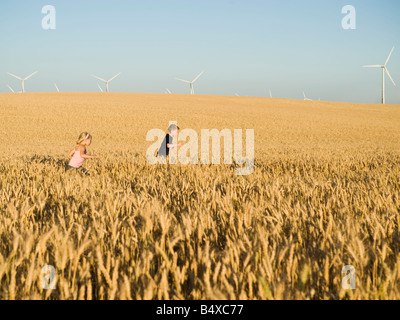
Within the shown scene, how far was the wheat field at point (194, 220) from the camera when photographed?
63.7 inches

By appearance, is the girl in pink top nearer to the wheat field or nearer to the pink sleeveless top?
the pink sleeveless top

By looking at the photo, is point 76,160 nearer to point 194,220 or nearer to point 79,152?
point 79,152

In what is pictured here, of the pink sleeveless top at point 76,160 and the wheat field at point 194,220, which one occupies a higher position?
the pink sleeveless top at point 76,160

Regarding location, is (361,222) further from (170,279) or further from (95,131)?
(95,131)

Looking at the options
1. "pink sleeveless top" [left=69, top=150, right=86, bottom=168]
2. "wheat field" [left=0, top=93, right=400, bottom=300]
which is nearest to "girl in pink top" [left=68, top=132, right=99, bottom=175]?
"pink sleeveless top" [left=69, top=150, right=86, bottom=168]

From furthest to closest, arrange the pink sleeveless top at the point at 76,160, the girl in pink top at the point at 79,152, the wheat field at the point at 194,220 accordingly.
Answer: the pink sleeveless top at the point at 76,160 < the girl in pink top at the point at 79,152 < the wheat field at the point at 194,220

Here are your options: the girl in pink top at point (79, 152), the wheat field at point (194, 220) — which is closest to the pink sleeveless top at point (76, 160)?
the girl in pink top at point (79, 152)

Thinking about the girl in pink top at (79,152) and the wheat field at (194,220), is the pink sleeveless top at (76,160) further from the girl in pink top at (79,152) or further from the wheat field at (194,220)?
the wheat field at (194,220)

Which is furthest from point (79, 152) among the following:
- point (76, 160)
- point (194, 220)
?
point (194, 220)

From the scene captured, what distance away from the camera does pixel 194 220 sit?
275 cm
